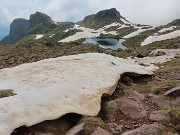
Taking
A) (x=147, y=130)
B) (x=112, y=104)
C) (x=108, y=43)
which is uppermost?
(x=108, y=43)

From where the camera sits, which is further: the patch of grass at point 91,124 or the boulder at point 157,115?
the boulder at point 157,115

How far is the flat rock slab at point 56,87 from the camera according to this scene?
15898mm

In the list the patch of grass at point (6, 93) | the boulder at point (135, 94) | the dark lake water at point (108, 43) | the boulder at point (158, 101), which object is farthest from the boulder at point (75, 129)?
the dark lake water at point (108, 43)

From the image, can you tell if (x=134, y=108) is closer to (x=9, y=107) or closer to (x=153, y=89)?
(x=153, y=89)

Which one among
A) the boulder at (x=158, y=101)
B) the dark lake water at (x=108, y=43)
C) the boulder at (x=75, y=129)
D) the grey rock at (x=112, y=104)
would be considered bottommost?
the boulder at (x=75, y=129)

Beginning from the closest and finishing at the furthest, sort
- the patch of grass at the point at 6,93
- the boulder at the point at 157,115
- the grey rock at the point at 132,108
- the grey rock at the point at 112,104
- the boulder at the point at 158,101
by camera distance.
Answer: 1. the boulder at the point at 157,115
2. the grey rock at the point at 132,108
3. the grey rock at the point at 112,104
4. the patch of grass at the point at 6,93
5. the boulder at the point at 158,101

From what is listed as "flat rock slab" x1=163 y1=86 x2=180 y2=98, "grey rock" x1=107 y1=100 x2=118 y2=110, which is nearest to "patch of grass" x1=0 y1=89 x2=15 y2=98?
"grey rock" x1=107 y1=100 x2=118 y2=110

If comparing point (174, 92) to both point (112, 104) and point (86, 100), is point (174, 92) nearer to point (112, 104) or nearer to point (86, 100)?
point (112, 104)

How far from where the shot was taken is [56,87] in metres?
18.8

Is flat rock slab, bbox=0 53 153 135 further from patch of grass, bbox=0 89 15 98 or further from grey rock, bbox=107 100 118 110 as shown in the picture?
grey rock, bbox=107 100 118 110

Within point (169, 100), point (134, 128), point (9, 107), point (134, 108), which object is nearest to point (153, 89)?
point (169, 100)

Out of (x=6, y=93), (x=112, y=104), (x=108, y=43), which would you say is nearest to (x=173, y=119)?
(x=112, y=104)

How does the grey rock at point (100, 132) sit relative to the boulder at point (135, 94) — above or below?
below

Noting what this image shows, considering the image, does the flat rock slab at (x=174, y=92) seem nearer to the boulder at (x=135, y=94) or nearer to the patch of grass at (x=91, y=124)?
the boulder at (x=135, y=94)
